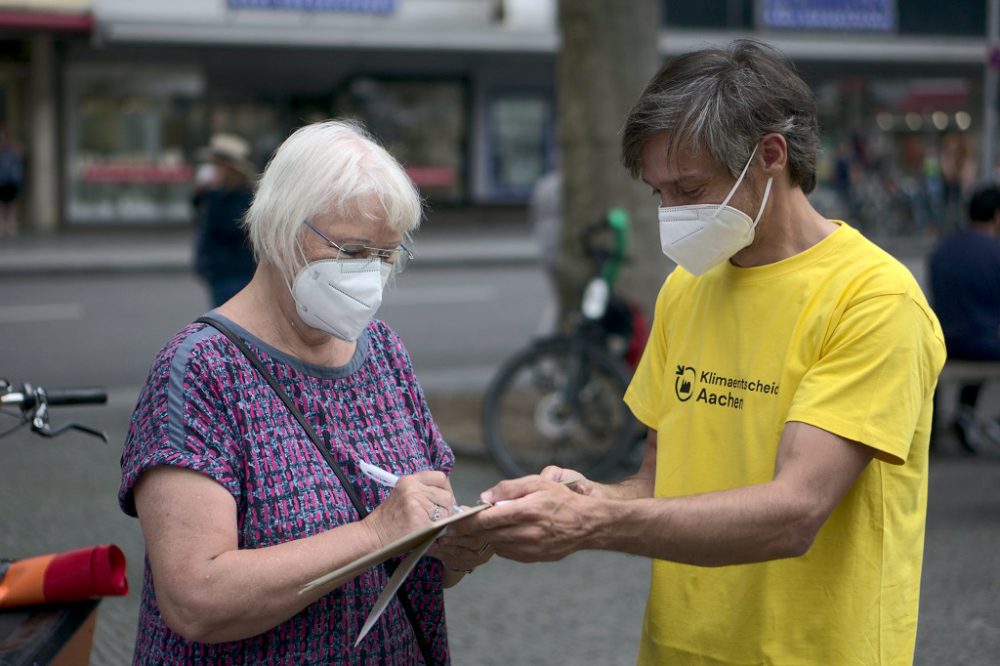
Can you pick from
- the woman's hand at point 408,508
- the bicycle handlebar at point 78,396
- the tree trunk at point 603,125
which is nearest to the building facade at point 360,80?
the tree trunk at point 603,125

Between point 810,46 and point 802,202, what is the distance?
87.8 ft

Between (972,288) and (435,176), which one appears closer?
(972,288)

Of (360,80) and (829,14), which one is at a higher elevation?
(829,14)

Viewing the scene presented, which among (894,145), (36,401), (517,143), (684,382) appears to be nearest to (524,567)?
(36,401)

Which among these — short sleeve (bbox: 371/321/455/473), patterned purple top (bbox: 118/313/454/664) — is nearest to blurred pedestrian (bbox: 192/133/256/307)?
short sleeve (bbox: 371/321/455/473)

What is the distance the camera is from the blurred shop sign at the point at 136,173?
75.0 ft

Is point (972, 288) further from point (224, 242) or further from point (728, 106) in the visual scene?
point (728, 106)

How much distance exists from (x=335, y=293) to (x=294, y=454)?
0.98ft

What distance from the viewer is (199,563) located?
1.94m

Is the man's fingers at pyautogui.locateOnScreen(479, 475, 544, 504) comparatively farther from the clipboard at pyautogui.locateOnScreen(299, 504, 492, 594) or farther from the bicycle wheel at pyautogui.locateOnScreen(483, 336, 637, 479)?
the bicycle wheel at pyautogui.locateOnScreen(483, 336, 637, 479)

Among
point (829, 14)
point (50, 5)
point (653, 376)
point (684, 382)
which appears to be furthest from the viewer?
point (829, 14)

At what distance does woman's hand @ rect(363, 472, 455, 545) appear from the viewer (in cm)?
200

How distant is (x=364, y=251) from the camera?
225 cm

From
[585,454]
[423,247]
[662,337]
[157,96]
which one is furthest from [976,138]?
[662,337]
